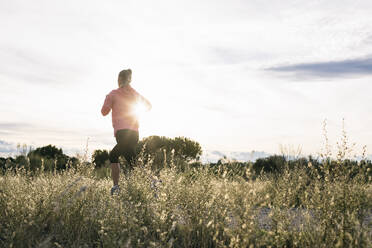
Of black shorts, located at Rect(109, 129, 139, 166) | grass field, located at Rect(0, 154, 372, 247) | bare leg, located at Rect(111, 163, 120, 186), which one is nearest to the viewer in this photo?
grass field, located at Rect(0, 154, 372, 247)

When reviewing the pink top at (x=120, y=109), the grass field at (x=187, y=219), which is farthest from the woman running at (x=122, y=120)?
the grass field at (x=187, y=219)

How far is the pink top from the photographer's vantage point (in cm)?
581

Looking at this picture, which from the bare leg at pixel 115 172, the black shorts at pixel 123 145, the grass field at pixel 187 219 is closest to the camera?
the grass field at pixel 187 219

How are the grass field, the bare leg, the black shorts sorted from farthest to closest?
1. the black shorts
2. the bare leg
3. the grass field

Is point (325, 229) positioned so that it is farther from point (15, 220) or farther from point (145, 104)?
point (145, 104)

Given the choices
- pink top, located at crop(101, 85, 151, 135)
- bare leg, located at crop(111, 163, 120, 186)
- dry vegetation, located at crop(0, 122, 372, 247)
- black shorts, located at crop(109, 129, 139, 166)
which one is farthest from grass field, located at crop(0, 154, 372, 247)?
pink top, located at crop(101, 85, 151, 135)

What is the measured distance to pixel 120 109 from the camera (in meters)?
5.82

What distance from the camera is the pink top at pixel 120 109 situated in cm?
581

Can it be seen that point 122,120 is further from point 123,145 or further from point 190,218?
point 190,218

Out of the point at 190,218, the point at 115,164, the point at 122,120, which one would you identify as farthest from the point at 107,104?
the point at 190,218

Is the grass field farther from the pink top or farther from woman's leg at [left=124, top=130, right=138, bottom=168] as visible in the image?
the pink top

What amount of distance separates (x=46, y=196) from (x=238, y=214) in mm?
2137

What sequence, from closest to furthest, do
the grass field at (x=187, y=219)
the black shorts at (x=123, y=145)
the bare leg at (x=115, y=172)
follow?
the grass field at (x=187, y=219), the bare leg at (x=115, y=172), the black shorts at (x=123, y=145)

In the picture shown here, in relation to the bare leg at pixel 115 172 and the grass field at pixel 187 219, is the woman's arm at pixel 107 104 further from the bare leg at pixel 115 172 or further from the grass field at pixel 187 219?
the grass field at pixel 187 219
